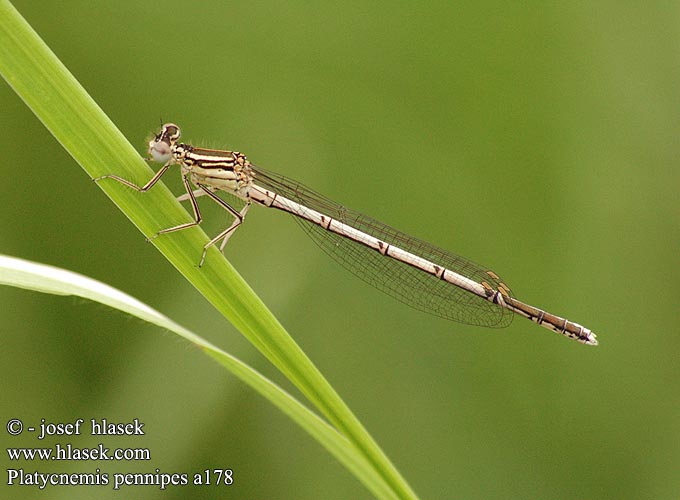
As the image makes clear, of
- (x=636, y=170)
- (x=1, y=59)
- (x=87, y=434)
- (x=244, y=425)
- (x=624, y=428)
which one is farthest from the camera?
(x=636, y=170)

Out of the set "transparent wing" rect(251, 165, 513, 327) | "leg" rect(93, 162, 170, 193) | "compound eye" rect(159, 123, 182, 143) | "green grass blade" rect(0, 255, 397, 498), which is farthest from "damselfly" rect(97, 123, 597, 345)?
"green grass blade" rect(0, 255, 397, 498)

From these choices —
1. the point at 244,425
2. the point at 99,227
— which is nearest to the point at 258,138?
the point at 99,227

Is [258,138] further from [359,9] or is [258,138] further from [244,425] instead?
[244,425]

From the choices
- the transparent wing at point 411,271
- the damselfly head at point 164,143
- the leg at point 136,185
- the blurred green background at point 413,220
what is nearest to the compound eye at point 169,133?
the damselfly head at point 164,143

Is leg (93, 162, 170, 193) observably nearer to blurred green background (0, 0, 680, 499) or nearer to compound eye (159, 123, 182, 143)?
compound eye (159, 123, 182, 143)

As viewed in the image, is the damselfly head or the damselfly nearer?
the damselfly head

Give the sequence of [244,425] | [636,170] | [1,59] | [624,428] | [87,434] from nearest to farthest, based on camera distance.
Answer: [1,59], [87,434], [244,425], [624,428], [636,170]
